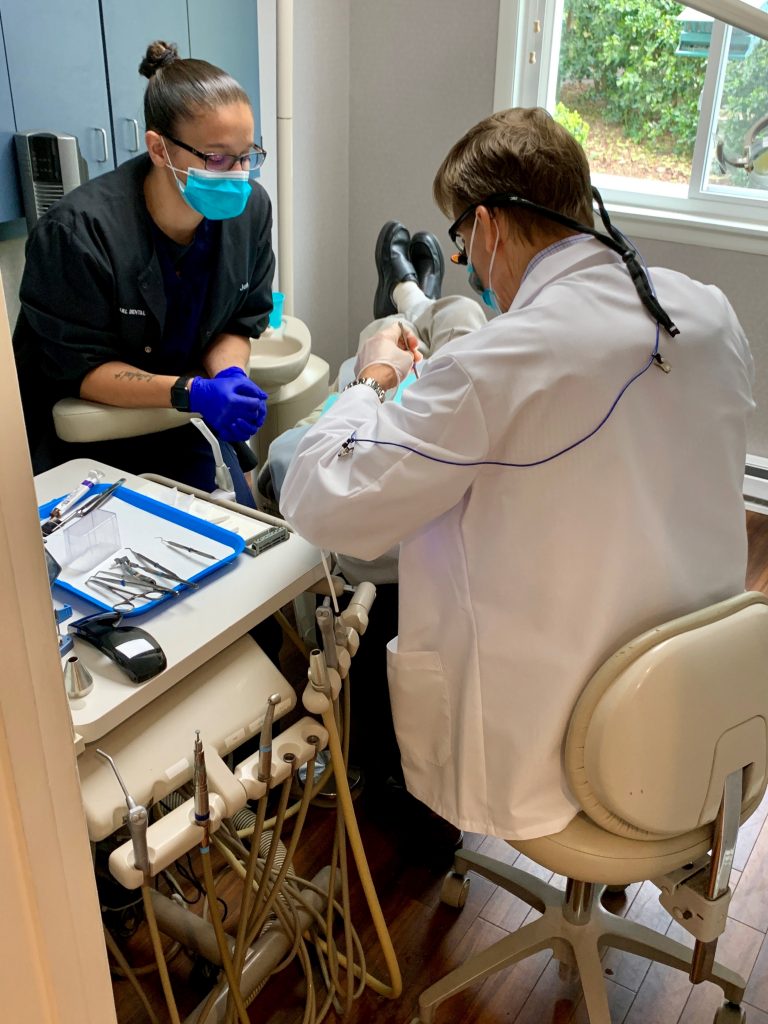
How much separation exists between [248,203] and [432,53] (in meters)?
1.53

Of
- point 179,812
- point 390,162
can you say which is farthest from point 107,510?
point 390,162

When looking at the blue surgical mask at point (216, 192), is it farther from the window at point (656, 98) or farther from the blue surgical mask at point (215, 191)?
the window at point (656, 98)

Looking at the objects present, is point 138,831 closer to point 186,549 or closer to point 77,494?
point 186,549

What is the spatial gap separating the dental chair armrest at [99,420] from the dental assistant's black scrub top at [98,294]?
0.19 feet

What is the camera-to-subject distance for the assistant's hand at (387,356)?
1318mm

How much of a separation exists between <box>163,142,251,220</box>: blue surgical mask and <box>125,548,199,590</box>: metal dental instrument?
28.6 inches

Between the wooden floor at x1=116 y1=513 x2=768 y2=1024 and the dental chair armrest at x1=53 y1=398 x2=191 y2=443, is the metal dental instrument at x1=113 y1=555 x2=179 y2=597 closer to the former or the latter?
the dental chair armrest at x1=53 y1=398 x2=191 y2=443

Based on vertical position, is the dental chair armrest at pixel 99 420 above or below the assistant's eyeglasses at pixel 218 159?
below

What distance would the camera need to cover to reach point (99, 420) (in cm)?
167

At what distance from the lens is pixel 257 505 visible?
2.08m

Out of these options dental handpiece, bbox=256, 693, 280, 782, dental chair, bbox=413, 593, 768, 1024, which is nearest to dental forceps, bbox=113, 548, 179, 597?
dental handpiece, bbox=256, 693, 280, 782

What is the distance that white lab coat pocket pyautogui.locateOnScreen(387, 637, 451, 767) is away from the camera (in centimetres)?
123

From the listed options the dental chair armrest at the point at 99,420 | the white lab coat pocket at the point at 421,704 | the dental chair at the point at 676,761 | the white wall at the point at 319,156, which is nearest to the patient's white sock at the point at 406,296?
the dental chair armrest at the point at 99,420

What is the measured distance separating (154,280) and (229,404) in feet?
0.98
